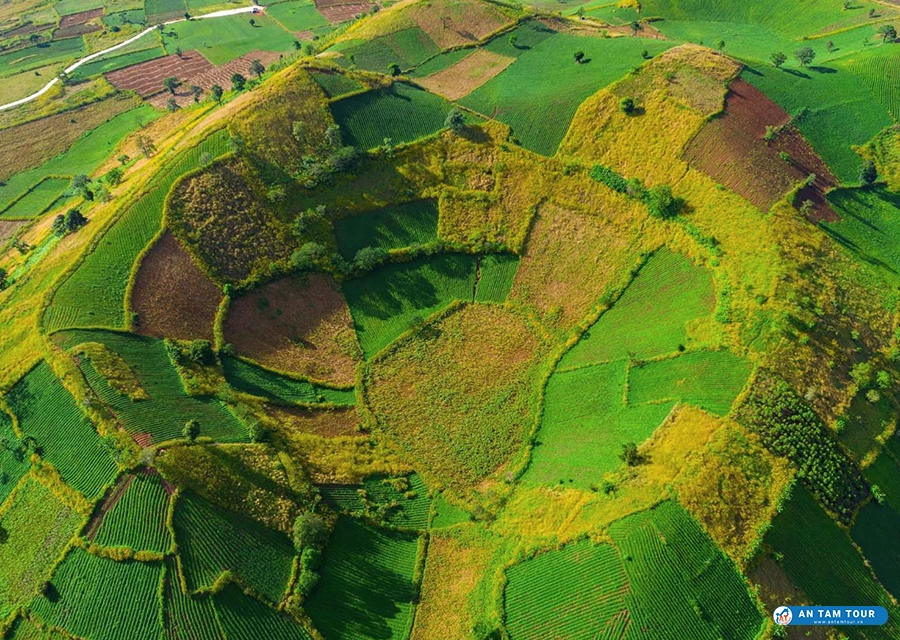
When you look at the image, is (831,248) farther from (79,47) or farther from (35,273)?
(79,47)

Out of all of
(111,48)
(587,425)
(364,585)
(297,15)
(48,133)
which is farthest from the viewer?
(297,15)

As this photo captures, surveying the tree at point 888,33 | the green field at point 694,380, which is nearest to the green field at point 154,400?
the green field at point 694,380

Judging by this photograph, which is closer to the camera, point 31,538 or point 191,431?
point 31,538

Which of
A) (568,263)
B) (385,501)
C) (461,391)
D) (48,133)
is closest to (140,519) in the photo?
(385,501)

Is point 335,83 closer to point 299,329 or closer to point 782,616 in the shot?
point 299,329

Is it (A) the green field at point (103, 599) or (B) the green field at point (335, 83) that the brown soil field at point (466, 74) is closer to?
(B) the green field at point (335, 83)

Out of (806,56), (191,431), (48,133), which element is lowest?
(191,431)
